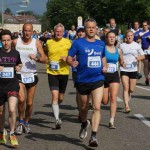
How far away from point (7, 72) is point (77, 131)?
1.96m

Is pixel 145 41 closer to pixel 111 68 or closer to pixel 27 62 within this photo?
pixel 111 68

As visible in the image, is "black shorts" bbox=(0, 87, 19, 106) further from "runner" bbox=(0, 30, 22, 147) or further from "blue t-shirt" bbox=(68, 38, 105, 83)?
"blue t-shirt" bbox=(68, 38, 105, 83)

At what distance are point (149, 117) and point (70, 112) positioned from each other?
1824 mm

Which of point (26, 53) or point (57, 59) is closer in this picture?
point (26, 53)

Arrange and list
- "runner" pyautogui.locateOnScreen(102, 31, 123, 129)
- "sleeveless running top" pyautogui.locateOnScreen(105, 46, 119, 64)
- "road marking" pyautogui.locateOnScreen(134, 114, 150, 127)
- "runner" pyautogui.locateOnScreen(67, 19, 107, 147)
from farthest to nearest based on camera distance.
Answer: "road marking" pyautogui.locateOnScreen(134, 114, 150, 127) < "sleeveless running top" pyautogui.locateOnScreen(105, 46, 119, 64) < "runner" pyautogui.locateOnScreen(102, 31, 123, 129) < "runner" pyautogui.locateOnScreen(67, 19, 107, 147)

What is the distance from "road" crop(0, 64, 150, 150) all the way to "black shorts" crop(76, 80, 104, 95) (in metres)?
0.84

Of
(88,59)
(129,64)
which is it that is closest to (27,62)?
(88,59)

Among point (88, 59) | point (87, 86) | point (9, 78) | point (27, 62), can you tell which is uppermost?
point (88, 59)

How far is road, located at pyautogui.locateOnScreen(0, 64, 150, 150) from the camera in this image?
Answer: 827 cm

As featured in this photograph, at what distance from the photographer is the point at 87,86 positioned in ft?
26.9

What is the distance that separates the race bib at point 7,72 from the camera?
26.9 ft

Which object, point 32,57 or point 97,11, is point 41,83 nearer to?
point 32,57

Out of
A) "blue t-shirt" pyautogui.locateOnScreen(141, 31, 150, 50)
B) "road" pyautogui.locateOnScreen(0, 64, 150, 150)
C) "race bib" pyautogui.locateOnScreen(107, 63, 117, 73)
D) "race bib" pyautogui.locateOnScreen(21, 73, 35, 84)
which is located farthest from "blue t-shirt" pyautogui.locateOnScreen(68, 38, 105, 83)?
"blue t-shirt" pyautogui.locateOnScreen(141, 31, 150, 50)

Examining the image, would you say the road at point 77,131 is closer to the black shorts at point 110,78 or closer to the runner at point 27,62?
the runner at point 27,62
